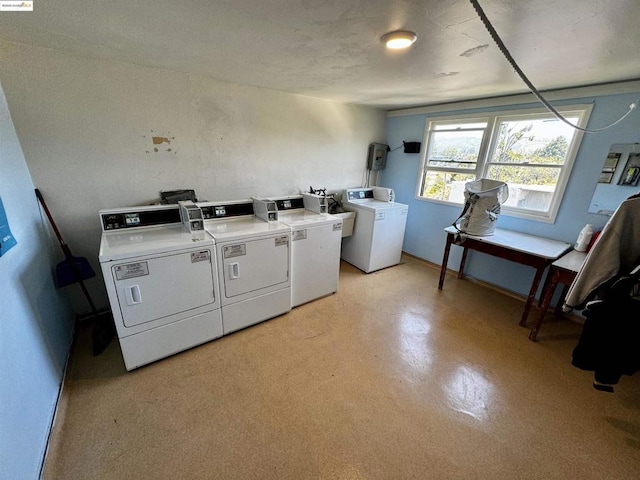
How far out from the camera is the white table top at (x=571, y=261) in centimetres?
207

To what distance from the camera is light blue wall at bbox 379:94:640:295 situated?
2311 millimetres

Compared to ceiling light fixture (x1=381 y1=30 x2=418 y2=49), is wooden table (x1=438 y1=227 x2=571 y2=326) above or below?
below

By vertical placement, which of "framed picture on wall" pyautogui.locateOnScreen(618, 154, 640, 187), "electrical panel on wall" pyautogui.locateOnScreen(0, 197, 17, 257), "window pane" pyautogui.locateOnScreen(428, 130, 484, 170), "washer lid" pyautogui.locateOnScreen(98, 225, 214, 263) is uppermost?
"window pane" pyautogui.locateOnScreen(428, 130, 484, 170)

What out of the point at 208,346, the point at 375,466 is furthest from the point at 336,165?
the point at 375,466

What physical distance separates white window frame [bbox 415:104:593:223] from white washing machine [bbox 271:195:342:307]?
1.97 m

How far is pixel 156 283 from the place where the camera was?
183 cm

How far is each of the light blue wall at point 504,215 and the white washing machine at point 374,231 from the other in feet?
1.62

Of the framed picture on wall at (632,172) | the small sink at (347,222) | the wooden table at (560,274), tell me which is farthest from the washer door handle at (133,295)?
the framed picture on wall at (632,172)

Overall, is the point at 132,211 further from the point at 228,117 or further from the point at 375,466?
the point at 375,466

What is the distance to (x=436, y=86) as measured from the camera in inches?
102

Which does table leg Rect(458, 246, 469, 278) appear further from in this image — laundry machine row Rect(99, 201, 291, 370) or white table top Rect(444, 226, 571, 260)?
laundry machine row Rect(99, 201, 291, 370)

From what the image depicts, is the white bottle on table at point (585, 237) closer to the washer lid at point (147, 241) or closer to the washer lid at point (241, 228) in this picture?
the washer lid at point (241, 228)

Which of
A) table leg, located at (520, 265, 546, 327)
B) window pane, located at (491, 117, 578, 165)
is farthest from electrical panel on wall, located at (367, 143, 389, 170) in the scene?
table leg, located at (520, 265, 546, 327)

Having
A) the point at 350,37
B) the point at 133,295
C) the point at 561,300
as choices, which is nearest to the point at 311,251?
the point at 133,295
